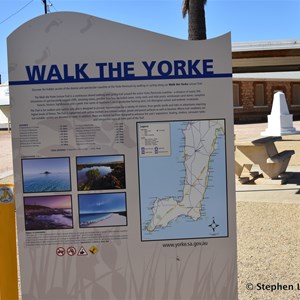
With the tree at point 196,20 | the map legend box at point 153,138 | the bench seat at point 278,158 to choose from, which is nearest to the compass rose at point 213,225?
the map legend box at point 153,138

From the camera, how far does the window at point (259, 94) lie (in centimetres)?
4111

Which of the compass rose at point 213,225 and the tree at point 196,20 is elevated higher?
the tree at point 196,20

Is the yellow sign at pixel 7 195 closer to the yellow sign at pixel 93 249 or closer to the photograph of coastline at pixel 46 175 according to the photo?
the photograph of coastline at pixel 46 175

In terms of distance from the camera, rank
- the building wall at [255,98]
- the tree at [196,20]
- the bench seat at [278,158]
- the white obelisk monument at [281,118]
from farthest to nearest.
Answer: the building wall at [255,98], the white obelisk monument at [281,118], the tree at [196,20], the bench seat at [278,158]

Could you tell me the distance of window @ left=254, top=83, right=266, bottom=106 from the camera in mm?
41109

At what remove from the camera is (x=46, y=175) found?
11.3ft

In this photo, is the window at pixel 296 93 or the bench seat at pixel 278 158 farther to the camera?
the window at pixel 296 93

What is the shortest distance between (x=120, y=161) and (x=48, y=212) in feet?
2.16

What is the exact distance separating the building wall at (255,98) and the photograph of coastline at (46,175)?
36704 millimetres

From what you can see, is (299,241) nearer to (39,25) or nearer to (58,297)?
(58,297)

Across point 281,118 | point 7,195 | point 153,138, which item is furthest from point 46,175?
point 281,118

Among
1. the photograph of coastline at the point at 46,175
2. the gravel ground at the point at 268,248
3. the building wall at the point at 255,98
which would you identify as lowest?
the gravel ground at the point at 268,248

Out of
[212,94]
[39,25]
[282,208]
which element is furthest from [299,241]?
[39,25]

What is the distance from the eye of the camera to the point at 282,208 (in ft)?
25.6
